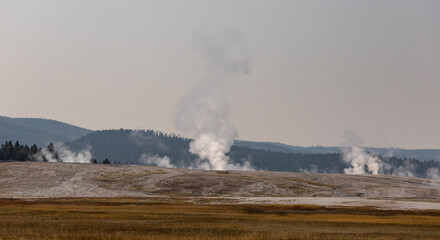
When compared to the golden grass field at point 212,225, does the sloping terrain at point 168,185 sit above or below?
above

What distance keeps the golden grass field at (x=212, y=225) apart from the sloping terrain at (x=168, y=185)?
2170 inches

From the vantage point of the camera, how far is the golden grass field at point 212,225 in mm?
59406

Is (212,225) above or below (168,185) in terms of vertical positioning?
below

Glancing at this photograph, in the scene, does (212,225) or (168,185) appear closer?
(212,225)

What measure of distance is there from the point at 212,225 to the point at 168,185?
90717 mm

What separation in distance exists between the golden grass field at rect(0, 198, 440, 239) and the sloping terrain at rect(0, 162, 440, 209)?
5513cm

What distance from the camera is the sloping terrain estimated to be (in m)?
148

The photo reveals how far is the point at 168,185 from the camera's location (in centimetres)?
15975

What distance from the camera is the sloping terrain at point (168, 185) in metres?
148

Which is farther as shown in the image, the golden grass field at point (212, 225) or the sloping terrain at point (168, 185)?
the sloping terrain at point (168, 185)

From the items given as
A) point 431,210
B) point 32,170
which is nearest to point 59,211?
point 431,210

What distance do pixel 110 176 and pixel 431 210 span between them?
8773 cm

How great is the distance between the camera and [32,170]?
172 metres

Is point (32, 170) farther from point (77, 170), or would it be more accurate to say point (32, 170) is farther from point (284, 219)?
point (284, 219)
